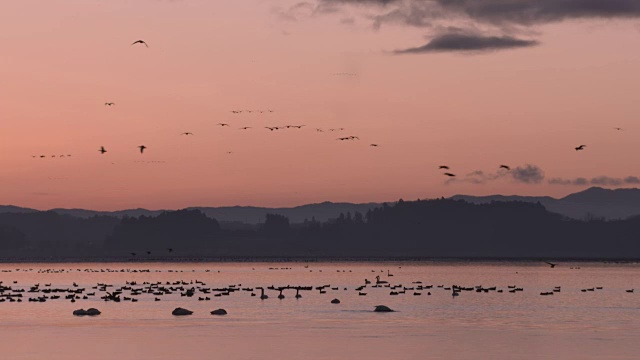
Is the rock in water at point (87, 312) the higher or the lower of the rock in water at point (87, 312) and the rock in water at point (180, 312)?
the lower

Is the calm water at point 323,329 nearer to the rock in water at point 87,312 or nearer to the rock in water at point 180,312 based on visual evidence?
the rock in water at point 180,312

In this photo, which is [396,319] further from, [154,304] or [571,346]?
[154,304]

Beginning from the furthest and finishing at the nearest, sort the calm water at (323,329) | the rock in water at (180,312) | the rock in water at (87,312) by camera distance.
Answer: the rock in water at (87,312), the rock in water at (180,312), the calm water at (323,329)

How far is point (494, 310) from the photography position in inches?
5187

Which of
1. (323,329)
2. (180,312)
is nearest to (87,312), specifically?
(180,312)

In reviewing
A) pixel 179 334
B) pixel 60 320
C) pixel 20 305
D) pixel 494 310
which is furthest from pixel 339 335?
pixel 20 305

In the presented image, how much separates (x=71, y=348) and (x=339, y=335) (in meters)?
21.8

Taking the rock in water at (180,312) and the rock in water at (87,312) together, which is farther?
the rock in water at (87,312)

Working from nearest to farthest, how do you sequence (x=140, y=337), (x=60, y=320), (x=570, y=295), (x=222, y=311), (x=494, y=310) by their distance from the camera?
(x=140, y=337) → (x=60, y=320) → (x=222, y=311) → (x=494, y=310) → (x=570, y=295)

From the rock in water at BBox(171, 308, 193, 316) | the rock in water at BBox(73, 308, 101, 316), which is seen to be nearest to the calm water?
the rock in water at BBox(171, 308, 193, 316)

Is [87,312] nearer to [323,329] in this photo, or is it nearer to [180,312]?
[180,312]

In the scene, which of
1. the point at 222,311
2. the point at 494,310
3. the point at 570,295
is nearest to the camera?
the point at 222,311

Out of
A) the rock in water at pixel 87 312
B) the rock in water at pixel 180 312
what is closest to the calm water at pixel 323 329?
the rock in water at pixel 180 312

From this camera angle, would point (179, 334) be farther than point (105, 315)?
No
